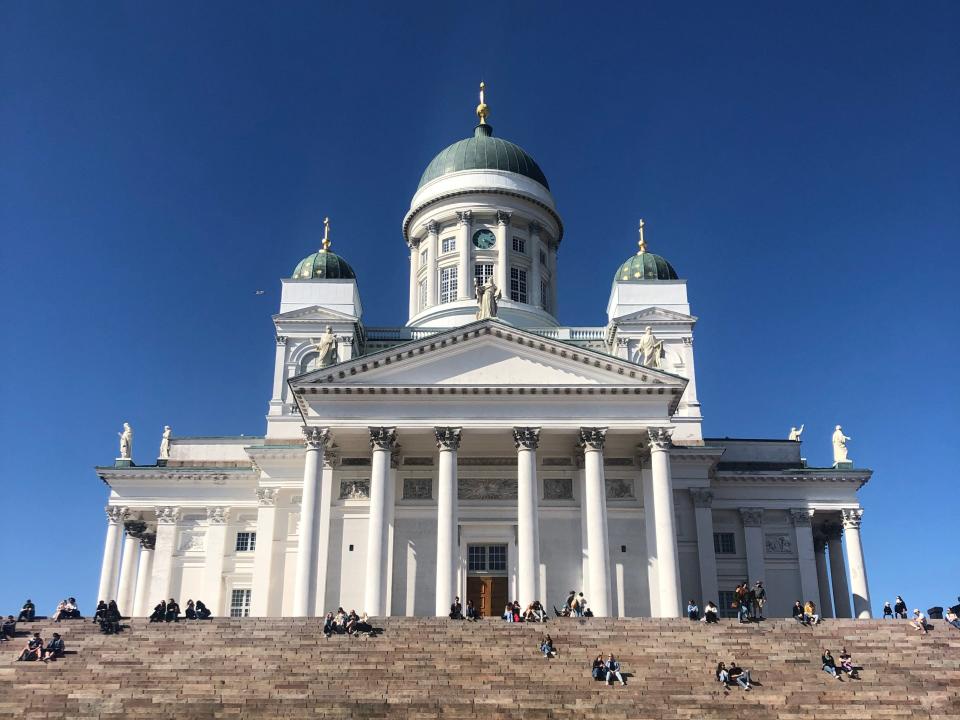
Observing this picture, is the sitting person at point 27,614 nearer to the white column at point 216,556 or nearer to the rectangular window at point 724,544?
the white column at point 216,556

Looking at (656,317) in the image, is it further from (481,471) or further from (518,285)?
(481,471)

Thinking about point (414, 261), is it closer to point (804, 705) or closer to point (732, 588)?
point (732, 588)

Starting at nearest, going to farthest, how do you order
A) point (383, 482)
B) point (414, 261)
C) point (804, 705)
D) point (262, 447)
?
point (804, 705) < point (383, 482) < point (262, 447) < point (414, 261)

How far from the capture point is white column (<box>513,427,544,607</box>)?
3475 cm

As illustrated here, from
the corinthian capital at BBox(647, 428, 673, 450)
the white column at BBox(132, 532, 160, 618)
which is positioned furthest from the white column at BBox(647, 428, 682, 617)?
the white column at BBox(132, 532, 160, 618)

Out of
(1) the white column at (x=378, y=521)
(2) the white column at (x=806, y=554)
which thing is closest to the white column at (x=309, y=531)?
(1) the white column at (x=378, y=521)

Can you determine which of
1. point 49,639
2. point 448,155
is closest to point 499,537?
point 49,639

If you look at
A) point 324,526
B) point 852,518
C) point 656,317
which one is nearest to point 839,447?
point 852,518

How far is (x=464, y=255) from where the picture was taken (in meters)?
53.8

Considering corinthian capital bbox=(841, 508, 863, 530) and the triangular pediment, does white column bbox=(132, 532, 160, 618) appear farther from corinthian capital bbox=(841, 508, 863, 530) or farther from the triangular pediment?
corinthian capital bbox=(841, 508, 863, 530)

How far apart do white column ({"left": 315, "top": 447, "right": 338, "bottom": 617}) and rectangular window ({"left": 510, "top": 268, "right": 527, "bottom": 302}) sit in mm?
17767

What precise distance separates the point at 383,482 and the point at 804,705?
55.4 ft

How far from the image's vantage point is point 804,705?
2462 centimetres

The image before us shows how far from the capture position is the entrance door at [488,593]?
126ft
